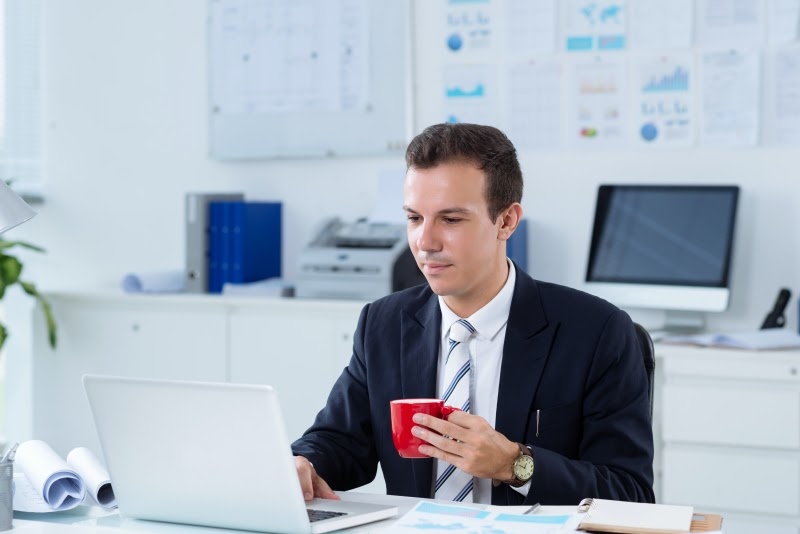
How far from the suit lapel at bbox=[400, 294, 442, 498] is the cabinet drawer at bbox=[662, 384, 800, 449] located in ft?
4.33

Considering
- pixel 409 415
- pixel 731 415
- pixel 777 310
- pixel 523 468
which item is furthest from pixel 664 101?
pixel 409 415

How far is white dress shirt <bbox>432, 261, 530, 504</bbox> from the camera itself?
1.89 metres

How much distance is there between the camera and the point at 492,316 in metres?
1.92

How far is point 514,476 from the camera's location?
1.66m

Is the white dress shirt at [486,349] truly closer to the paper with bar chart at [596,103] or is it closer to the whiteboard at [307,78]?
the paper with bar chart at [596,103]

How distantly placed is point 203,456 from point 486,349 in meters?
A: 0.62

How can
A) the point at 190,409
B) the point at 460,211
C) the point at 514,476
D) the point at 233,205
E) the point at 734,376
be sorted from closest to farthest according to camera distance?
the point at 190,409 → the point at 514,476 → the point at 460,211 → the point at 734,376 → the point at 233,205

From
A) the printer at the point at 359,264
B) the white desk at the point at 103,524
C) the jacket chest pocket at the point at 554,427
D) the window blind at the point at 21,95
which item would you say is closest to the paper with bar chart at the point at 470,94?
the printer at the point at 359,264

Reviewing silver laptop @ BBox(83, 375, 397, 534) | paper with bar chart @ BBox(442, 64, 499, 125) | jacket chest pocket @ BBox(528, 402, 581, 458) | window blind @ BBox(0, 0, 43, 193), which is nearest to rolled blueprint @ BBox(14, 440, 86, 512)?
silver laptop @ BBox(83, 375, 397, 534)

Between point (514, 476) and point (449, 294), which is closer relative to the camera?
point (514, 476)

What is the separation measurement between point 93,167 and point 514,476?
318 centimetres

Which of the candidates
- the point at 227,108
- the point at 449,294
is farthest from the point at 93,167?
the point at 449,294

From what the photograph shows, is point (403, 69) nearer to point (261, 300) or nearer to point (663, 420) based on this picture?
point (261, 300)

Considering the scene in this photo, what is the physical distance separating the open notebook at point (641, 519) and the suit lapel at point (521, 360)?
12.7 inches
